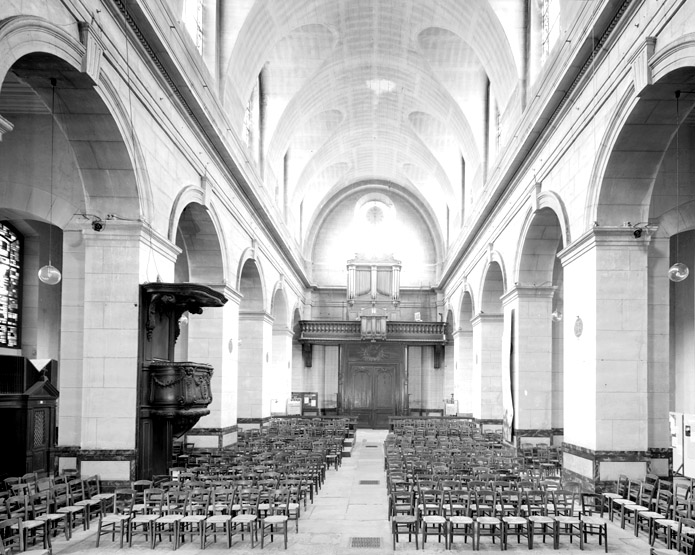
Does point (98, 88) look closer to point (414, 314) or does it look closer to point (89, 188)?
point (89, 188)

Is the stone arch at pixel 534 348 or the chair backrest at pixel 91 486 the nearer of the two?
the chair backrest at pixel 91 486

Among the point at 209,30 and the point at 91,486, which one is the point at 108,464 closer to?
the point at 91,486

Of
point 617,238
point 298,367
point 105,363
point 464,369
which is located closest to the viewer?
point 105,363

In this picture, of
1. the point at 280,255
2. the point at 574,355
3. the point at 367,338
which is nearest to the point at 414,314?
the point at 367,338

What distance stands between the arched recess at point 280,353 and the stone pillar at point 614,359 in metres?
20.2

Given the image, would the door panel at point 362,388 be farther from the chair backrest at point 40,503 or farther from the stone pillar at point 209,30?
the chair backrest at point 40,503

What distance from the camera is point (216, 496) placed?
11867 millimetres

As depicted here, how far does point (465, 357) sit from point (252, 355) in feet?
37.2

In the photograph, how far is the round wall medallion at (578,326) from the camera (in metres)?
14.9

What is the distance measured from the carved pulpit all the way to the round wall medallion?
7.13 m

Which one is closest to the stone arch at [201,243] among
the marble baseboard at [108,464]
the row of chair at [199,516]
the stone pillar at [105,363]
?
the stone pillar at [105,363]

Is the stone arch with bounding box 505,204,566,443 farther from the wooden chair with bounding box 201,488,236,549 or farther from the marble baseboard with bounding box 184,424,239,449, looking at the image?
the wooden chair with bounding box 201,488,236,549

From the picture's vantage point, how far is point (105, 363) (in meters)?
13.5

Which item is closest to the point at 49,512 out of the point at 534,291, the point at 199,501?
the point at 199,501
